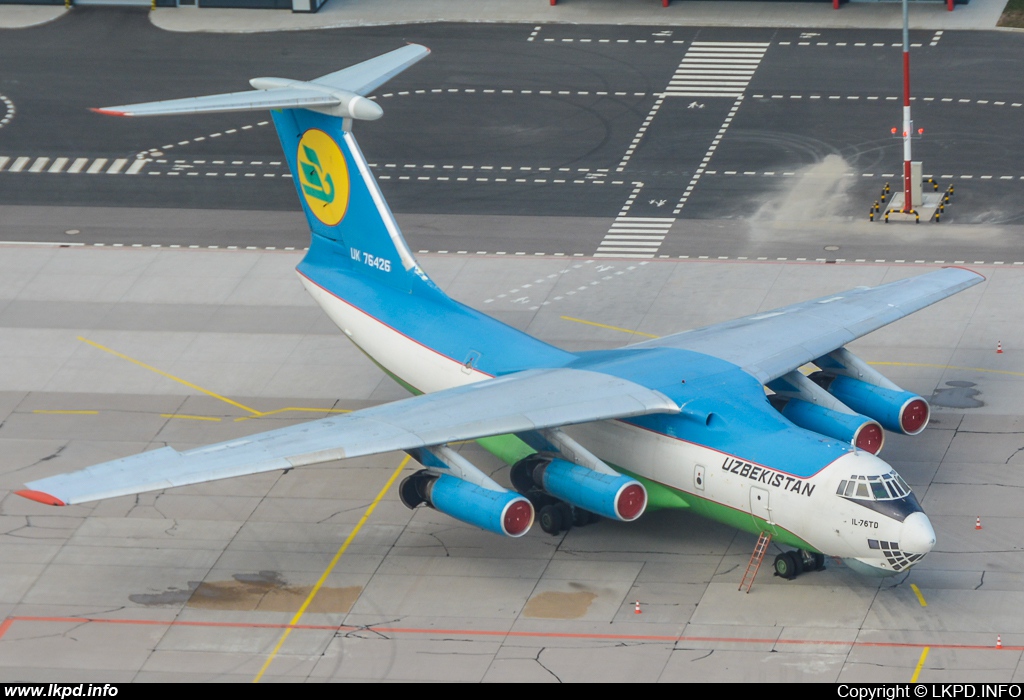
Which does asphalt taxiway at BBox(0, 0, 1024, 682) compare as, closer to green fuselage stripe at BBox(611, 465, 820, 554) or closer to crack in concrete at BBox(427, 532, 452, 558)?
crack in concrete at BBox(427, 532, 452, 558)

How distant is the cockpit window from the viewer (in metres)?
40.2

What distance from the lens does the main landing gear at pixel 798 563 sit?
42750 mm

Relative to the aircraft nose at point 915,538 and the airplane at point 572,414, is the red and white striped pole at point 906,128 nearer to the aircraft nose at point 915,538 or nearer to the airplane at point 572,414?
the airplane at point 572,414

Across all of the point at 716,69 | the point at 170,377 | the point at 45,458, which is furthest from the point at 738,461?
the point at 716,69

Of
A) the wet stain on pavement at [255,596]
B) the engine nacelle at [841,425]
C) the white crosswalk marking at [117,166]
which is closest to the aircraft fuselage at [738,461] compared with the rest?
the engine nacelle at [841,425]

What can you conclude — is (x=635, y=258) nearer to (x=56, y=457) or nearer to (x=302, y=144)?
(x=302, y=144)

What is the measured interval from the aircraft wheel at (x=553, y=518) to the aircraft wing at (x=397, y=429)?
3.44 meters

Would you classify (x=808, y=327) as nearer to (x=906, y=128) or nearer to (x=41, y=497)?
(x=906, y=128)

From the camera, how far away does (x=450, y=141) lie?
248 ft

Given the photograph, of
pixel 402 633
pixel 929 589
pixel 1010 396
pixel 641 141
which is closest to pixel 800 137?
pixel 641 141

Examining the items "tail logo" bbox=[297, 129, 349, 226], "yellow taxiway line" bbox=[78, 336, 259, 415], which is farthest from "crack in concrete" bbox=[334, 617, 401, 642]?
"tail logo" bbox=[297, 129, 349, 226]

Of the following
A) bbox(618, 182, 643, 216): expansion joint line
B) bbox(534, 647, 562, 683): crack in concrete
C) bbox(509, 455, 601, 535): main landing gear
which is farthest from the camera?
bbox(618, 182, 643, 216): expansion joint line

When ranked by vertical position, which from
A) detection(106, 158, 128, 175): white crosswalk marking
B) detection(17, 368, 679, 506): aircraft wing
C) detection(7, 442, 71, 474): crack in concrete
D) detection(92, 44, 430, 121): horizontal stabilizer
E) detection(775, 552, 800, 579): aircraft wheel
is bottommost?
detection(106, 158, 128, 175): white crosswalk marking

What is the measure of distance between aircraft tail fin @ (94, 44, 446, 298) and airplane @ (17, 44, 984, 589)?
0.07m
